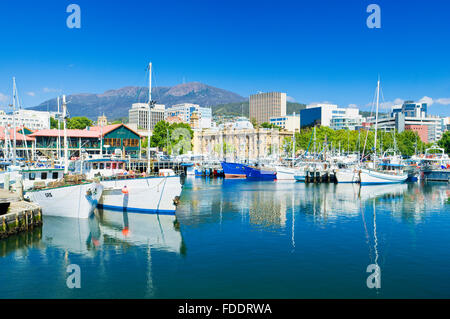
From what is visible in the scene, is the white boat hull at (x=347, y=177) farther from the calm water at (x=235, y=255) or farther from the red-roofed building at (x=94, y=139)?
the red-roofed building at (x=94, y=139)

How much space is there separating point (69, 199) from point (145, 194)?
290 inches

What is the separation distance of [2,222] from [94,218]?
33.7 ft

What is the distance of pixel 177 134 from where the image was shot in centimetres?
14550

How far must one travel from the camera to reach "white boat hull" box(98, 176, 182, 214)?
3972cm

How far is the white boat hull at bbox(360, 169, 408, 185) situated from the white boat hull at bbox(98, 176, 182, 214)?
5265cm

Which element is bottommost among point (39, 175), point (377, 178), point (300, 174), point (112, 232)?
point (112, 232)

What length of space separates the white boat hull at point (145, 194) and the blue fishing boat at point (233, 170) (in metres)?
60.1

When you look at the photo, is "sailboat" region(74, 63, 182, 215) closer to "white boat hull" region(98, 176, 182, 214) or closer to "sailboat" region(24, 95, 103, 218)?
"white boat hull" region(98, 176, 182, 214)

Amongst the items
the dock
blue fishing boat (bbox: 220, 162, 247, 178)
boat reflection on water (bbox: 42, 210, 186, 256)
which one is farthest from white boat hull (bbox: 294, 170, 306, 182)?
the dock

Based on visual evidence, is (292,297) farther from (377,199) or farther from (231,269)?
(377,199)

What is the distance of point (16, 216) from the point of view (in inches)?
1233

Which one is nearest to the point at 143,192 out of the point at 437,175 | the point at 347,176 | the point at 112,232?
the point at 112,232

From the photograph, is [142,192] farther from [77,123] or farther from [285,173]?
[77,123]
